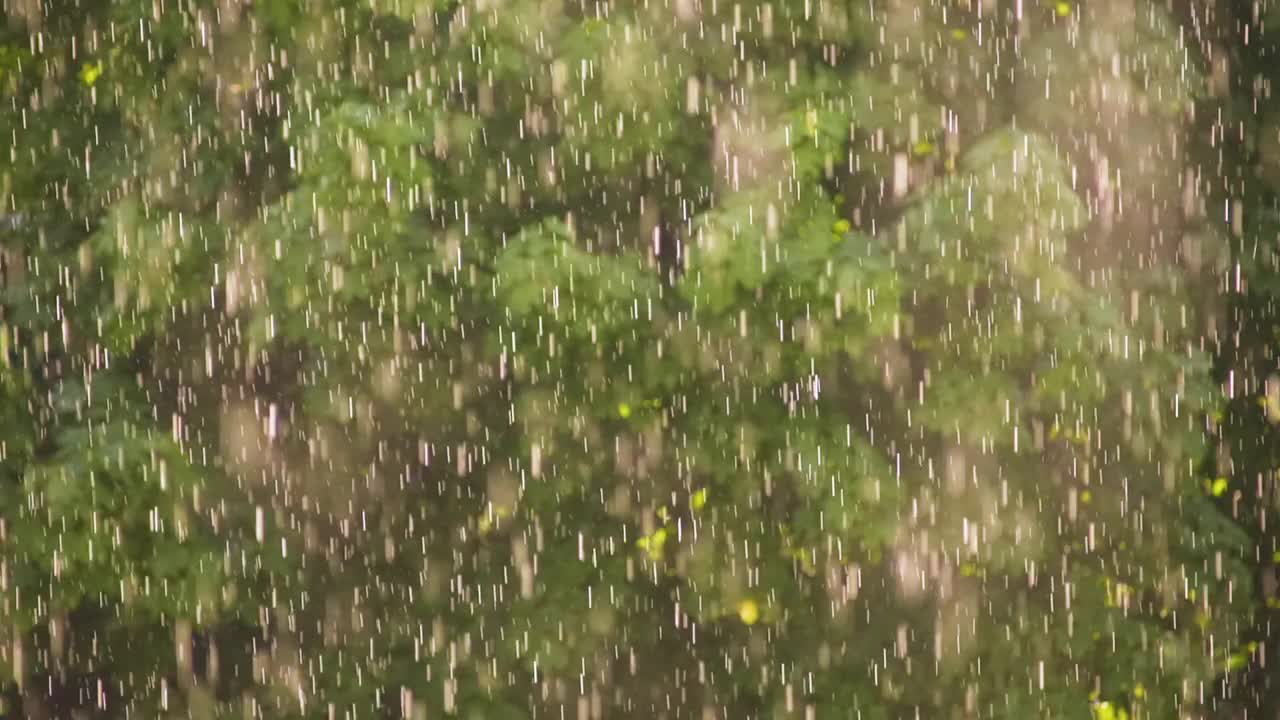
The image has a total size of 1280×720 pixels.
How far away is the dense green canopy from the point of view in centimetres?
480

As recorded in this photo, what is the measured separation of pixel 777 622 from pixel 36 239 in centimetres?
426

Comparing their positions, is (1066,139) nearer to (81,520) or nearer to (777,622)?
(777,622)

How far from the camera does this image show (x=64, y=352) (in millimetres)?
5848

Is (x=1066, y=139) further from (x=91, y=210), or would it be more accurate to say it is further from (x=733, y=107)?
(x=91, y=210)

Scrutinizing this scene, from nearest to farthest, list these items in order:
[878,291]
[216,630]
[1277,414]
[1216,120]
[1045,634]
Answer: [878,291] < [1045,634] < [216,630] < [1216,120] < [1277,414]

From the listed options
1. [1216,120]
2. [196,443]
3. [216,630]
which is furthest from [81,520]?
[1216,120]

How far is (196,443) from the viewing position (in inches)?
216

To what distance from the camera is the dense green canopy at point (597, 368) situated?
15.8ft

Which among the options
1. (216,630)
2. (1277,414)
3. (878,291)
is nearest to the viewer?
(878,291)

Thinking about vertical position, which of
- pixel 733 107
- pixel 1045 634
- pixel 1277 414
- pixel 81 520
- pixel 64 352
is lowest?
pixel 1045 634

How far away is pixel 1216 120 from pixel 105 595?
6105 mm

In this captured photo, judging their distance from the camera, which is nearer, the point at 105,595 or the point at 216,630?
the point at 105,595

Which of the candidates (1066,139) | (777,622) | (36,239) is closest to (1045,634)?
(777,622)

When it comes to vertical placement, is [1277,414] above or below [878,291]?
below
